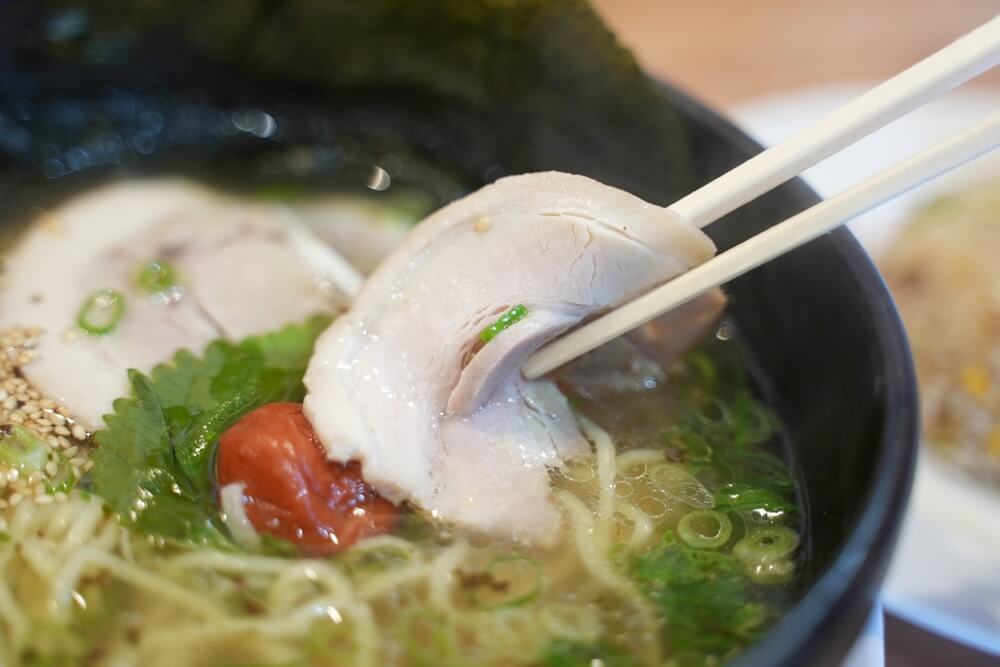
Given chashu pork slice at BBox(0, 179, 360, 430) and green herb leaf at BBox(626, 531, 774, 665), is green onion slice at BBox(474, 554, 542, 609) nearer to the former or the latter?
green herb leaf at BBox(626, 531, 774, 665)

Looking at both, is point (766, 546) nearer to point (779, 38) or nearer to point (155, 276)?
point (155, 276)

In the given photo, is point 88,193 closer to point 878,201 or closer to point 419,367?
point 419,367

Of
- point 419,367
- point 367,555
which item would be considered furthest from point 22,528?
point 419,367

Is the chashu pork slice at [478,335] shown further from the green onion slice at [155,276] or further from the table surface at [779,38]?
the table surface at [779,38]

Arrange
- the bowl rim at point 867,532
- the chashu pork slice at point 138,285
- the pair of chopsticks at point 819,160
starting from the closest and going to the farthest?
the bowl rim at point 867,532 < the pair of chopsticks at point 819,160 < the chashu pork slice at point 138,285

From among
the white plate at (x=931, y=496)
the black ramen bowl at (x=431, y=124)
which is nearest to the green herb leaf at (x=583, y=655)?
the black ramen bowl at (x=431, y=124)

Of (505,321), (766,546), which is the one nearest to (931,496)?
(766,546)

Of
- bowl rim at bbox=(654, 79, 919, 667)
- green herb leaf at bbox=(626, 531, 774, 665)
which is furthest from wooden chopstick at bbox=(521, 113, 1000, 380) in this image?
green herb leaf at bbox=(626, 531, 774, 665)
